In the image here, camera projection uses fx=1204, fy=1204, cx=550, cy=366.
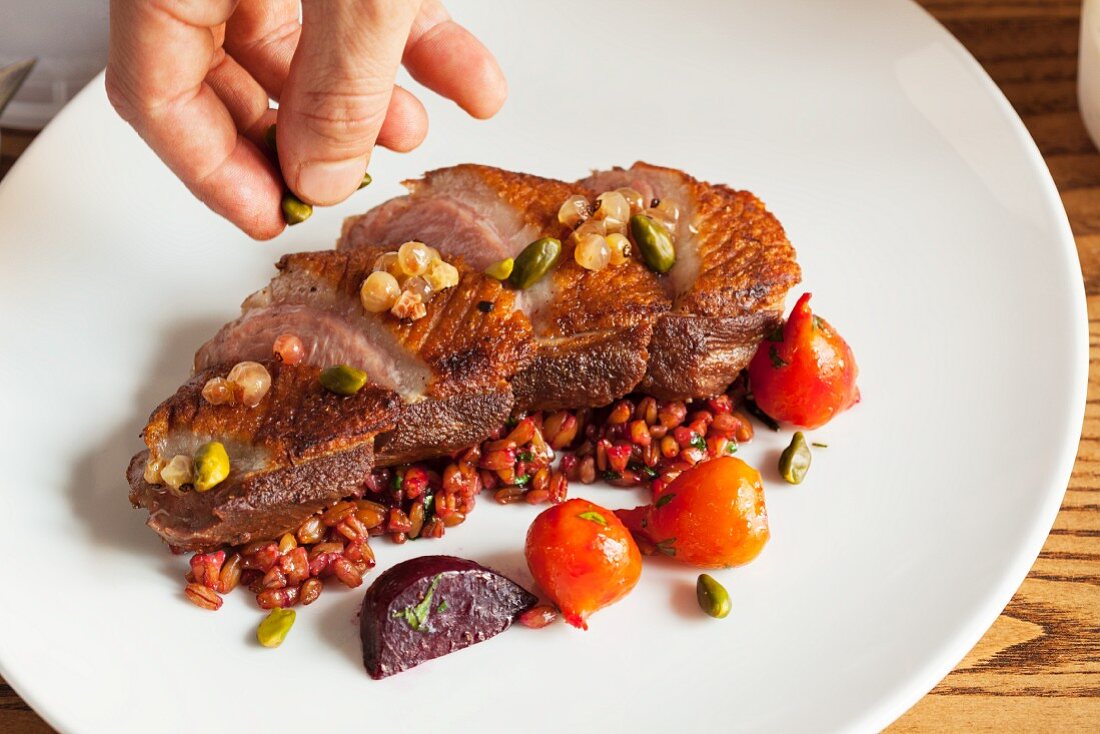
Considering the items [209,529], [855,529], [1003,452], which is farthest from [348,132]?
[1003,452]

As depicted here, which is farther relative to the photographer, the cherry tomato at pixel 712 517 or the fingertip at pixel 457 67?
the fingertip at pixel 457 67

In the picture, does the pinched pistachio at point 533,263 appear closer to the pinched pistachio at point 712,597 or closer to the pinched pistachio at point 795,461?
the pinched pistachio at point 795,461

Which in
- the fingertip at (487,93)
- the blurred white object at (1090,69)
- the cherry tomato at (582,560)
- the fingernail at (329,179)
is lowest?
the cherry tomato at (582,560)

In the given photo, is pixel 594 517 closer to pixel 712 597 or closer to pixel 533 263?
pixel 712 597

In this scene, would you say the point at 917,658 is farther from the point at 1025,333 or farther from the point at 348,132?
the point at 348,132

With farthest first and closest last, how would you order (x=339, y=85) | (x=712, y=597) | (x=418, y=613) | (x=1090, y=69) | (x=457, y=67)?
(x=1090, y=69), (x=457, y=67), (x=712, y=597), (x=418, y=613), (x=339, y=85)

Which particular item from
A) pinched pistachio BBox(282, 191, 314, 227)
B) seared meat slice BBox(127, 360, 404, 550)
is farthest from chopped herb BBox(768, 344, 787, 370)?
pinched pistachio BBox(282, 191, 314, 227)

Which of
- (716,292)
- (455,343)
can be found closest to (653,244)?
(716,292)

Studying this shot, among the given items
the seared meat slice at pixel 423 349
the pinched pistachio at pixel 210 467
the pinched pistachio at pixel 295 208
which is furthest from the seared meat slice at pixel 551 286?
the pinched pistachio at pixel 210 467
